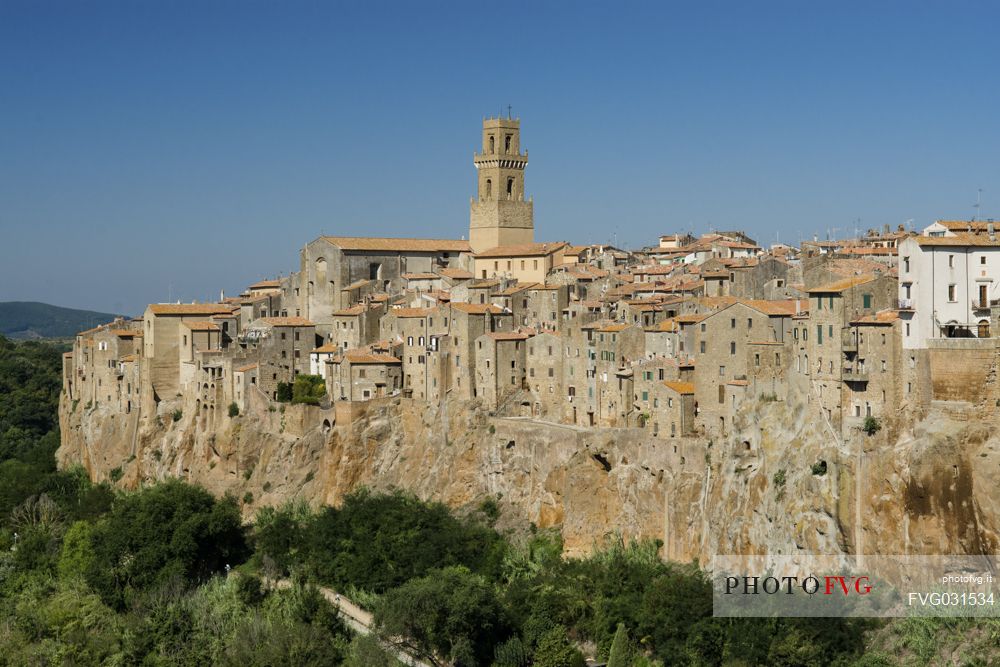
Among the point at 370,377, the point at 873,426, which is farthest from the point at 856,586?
the point at 370,377

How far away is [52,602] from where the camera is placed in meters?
66.5

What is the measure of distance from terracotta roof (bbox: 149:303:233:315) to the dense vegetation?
38.6 feet

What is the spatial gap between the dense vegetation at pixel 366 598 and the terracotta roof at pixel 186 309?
38.6 ft

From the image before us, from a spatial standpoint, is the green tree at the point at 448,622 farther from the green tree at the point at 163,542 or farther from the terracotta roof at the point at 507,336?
the terracotta roof at the point at 507,336

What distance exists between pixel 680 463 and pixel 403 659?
13326mm

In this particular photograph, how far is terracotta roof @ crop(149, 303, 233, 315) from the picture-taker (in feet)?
283

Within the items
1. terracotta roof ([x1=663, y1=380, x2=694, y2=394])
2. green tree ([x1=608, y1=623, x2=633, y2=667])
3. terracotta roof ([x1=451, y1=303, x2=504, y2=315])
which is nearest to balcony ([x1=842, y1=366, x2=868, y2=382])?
terracotta roof ([x1=663, y1=380, x2=694, y2=394])

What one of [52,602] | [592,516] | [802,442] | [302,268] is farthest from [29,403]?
[802,442]

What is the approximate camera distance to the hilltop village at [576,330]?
51312 mm

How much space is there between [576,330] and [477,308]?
290 inches

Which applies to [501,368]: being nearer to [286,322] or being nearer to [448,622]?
[286,322]

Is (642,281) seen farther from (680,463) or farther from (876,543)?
(876,543)

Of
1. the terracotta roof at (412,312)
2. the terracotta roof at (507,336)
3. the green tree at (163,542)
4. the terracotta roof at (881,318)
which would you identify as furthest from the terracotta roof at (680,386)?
the green tree at (163,542)

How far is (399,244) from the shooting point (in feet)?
302
